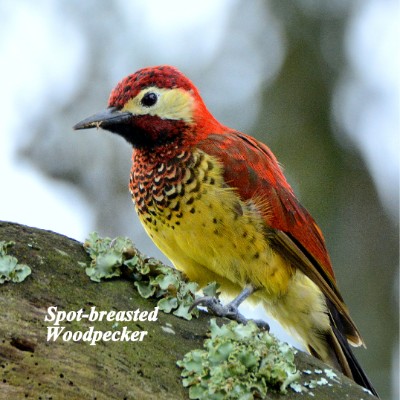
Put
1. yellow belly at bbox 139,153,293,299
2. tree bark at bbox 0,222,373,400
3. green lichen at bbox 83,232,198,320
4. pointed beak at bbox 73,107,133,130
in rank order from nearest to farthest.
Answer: tree bark at bbox 0,222,373,400 → green lichen at bbox 83,232,198,320 → yellow belly at bbox 139,153,293,299 → pointed beak at bbox 73,107,133,130

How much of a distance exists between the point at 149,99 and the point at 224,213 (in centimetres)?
78

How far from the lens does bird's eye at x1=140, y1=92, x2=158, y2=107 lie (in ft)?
13.9

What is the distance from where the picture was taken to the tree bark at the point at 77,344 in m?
2.61

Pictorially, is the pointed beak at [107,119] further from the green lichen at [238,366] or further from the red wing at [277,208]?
the green lichen at [238,366]

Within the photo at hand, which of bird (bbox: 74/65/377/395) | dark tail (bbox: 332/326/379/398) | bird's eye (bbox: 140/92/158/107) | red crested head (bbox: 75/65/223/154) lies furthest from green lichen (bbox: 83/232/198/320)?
dark tail (bbox: 332/326/379/398)

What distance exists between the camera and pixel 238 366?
278 cm

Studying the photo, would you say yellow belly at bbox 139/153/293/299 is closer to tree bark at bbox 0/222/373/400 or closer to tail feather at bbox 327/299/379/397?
tail feather at bbox 327/299/379/397

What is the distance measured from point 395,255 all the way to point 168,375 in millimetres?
3693

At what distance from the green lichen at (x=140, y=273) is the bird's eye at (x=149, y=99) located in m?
1.20

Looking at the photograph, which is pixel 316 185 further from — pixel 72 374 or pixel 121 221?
pixel 72 374

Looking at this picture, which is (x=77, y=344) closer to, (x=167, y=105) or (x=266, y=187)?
(x=266, y=187)

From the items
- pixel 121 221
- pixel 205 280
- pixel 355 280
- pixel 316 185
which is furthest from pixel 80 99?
pixel 205 280

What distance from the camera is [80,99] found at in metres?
7.20

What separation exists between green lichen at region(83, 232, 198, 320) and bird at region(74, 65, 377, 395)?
0.63 metres
